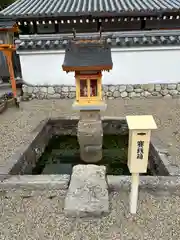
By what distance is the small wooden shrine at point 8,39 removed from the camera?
283 inches

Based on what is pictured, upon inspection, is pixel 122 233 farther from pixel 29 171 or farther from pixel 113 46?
pixel 113 46

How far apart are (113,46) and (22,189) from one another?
615 centimetres

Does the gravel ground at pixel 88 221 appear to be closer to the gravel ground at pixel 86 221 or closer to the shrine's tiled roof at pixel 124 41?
the gravel ground at pixel 86 221

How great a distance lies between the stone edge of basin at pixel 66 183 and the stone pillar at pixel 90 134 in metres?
1.40

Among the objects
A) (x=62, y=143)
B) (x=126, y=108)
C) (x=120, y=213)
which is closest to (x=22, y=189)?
(x=120, y=213)

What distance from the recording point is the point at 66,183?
3.52m

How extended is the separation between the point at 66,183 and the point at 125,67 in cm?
597

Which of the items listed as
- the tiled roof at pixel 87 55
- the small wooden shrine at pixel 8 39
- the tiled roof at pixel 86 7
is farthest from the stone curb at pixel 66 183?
the tiled roof at pixel 86 7

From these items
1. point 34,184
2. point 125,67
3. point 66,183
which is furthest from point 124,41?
point 34,184

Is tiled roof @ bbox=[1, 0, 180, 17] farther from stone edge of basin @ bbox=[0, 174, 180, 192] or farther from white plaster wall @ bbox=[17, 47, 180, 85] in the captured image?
stone edge of basin @ bbox=[0, 174, 180, 192]

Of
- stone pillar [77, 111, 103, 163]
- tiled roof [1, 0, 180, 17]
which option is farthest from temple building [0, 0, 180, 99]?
stone pillar [77, 111, 103, 163]

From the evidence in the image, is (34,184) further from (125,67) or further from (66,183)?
(125,67)

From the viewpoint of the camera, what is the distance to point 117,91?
866cm

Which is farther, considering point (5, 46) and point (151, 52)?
point (151, 52)
